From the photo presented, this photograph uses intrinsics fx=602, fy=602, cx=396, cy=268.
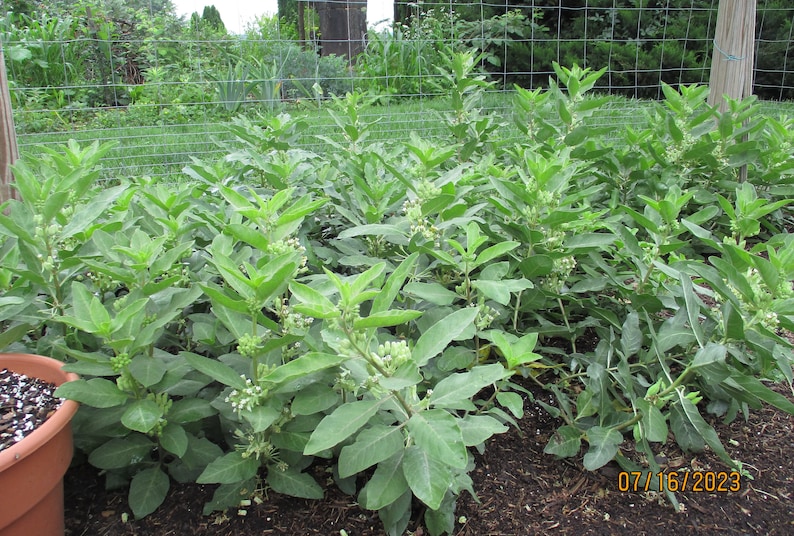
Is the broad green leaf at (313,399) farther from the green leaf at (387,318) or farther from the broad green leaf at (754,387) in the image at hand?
the broad green leaf at (754,387)

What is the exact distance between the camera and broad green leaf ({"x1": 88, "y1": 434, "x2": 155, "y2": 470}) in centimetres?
158

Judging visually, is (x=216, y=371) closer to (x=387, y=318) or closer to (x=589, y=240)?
(x=387, y=318)

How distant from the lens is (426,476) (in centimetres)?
136

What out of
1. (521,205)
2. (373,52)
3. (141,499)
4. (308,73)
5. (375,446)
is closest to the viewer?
(375,446)

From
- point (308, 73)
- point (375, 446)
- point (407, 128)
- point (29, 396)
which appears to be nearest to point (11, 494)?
point (29, 396)

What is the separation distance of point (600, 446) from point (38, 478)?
1.45 meters

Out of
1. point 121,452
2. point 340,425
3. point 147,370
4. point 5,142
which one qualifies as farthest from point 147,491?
point 5,142

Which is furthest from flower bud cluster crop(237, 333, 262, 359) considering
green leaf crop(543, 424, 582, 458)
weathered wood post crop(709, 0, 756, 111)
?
weathered wood post crop(709, 0, 756, 111)

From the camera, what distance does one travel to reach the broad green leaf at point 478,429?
59.5 inches

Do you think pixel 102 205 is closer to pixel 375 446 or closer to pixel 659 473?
pixel 375 446

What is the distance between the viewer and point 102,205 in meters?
1.83

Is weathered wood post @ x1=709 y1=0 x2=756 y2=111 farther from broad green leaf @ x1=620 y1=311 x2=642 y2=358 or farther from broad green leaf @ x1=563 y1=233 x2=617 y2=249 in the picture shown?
broad green leaf @ x1=620 y1=311 x2=642 y2=358

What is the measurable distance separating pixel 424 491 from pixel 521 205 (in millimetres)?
1145

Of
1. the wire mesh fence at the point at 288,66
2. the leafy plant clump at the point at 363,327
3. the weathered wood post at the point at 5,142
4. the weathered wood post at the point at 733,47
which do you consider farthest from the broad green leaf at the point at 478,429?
the wire mesh fence at the point at 288,66
